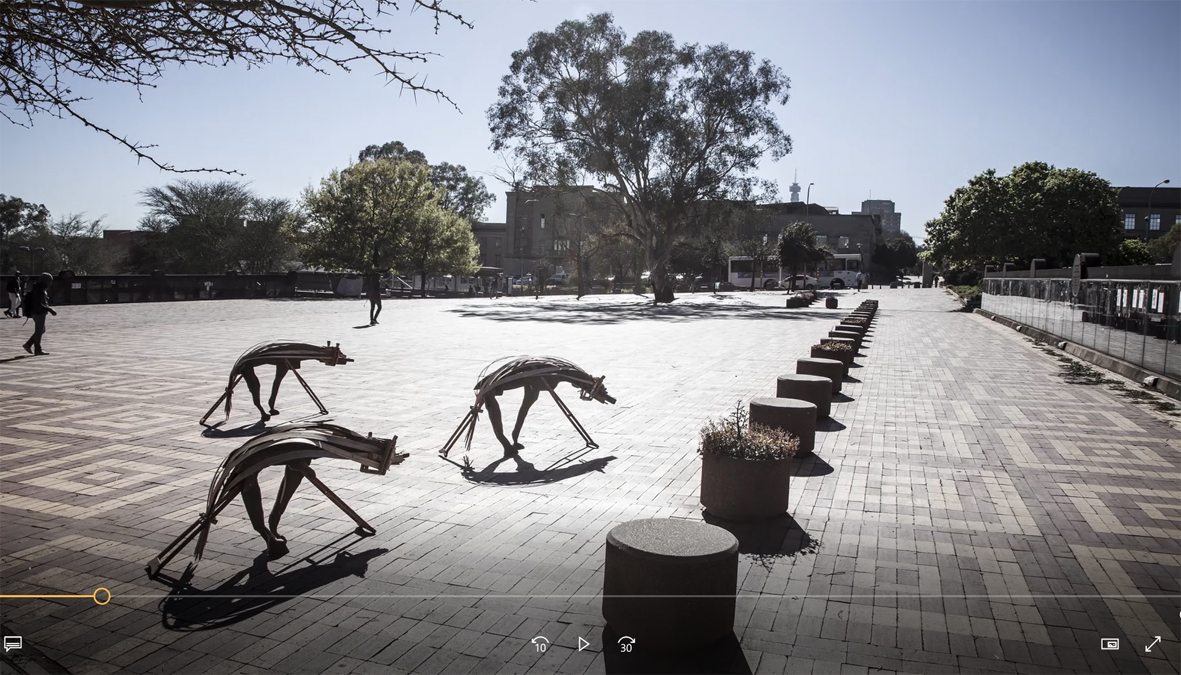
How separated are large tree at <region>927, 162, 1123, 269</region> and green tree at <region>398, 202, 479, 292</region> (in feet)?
109

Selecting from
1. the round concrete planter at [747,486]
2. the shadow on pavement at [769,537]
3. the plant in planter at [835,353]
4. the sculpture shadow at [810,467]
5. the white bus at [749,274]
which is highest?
the white bus at [749,274]

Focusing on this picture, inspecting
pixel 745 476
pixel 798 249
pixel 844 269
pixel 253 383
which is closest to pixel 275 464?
pixel 745 476

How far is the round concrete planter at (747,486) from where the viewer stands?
217 inches

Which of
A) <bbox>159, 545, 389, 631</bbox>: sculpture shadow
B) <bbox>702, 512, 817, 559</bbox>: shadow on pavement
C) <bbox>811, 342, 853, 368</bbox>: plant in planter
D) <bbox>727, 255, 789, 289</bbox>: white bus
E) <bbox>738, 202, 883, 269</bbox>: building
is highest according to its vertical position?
<bbox>738, 202, 883, 269</bbox>: building

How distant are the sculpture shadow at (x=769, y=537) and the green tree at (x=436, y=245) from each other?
164 ft

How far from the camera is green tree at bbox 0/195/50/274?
160 ft

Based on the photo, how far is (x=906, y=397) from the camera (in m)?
11.4

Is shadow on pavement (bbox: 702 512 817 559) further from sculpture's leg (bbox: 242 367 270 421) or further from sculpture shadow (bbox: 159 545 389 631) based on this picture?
sculpture's leg (bbox: 242 367 270 421)

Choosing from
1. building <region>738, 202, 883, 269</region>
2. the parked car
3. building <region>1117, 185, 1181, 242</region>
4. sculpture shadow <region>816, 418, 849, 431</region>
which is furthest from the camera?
building <region>738, 202, 883, 269</region>

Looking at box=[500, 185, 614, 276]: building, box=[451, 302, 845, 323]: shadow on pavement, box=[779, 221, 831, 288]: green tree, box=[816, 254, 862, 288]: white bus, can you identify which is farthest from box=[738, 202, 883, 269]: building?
box=[451, 302, 845, 323]: shadow on pavement

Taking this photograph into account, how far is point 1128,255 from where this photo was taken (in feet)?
139

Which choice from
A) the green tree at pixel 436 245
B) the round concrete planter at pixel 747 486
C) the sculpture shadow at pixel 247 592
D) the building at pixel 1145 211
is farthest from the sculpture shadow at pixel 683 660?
the building at pixel 1145 211

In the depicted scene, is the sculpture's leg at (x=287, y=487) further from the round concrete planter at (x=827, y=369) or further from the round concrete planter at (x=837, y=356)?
the round concrete planter at (x=837, y=356)

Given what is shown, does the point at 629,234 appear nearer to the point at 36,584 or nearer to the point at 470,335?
the point at 470,335
